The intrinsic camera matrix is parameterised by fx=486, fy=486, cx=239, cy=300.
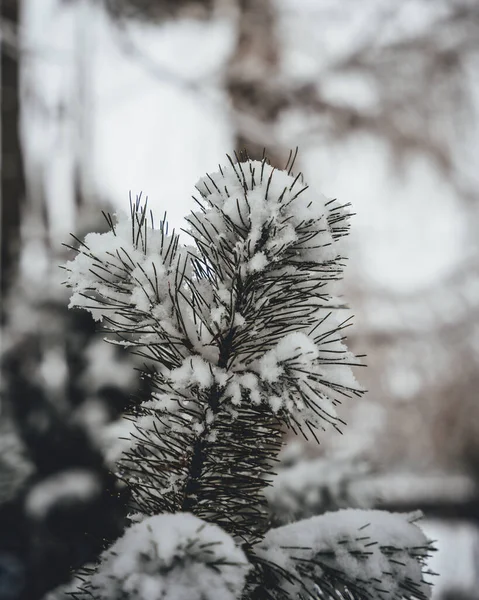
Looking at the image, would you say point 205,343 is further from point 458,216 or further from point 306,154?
point 458,216

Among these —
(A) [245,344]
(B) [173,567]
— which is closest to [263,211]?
(A) [245,344]

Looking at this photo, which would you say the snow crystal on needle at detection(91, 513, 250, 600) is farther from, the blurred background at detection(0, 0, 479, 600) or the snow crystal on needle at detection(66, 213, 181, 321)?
the blurred background at detection(0, 0, 479, 600)

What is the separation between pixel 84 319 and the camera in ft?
5.30

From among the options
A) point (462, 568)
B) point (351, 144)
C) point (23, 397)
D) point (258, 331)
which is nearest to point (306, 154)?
point (351, 144)

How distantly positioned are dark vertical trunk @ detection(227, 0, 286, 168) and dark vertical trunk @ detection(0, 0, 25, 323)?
51.8 inches

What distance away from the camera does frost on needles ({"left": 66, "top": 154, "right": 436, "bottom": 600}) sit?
0.36 m

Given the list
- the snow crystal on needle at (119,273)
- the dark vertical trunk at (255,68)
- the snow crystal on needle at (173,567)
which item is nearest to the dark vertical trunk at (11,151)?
the dark vertical trunk at (255,68)

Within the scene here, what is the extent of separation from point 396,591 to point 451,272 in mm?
3485

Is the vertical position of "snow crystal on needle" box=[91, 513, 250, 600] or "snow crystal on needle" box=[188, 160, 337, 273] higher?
"snow crystal on needle" box=[188, 160, 337, 273]

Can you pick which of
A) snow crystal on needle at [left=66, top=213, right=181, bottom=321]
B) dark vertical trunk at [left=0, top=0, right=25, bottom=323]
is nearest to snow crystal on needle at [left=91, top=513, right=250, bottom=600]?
snow crystal on needle at [left=66, top=213, right=181, bottom=321]

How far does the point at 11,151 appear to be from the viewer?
107 inches

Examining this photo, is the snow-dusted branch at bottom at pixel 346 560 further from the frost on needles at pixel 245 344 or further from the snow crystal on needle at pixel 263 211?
the snow crystal on needle at pixel 263 211

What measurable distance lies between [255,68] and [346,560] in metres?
3.31

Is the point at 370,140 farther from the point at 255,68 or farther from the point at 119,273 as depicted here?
the point at 119,273
